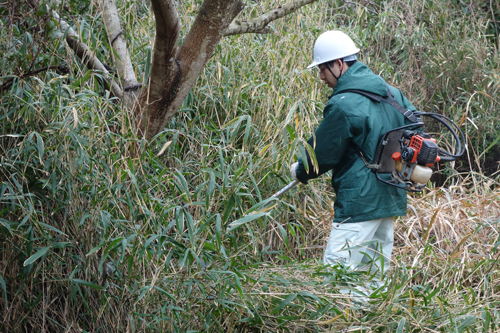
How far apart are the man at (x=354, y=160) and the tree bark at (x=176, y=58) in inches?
26.9

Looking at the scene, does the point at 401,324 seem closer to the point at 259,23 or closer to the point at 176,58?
the point at 176,58

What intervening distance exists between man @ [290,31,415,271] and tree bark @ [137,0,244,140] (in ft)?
2.24

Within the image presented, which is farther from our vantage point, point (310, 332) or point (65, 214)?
point (65, 214)

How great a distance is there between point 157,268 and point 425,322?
119 centimetres

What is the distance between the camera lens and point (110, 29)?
2932 millimetres

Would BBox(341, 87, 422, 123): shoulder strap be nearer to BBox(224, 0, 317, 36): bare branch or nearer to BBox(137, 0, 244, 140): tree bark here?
BBox(137, 0, 244, 140): tree bark

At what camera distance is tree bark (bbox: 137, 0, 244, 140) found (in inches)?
101

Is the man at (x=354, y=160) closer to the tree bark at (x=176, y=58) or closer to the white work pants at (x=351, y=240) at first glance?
the white work pants at (x=351, y=240)

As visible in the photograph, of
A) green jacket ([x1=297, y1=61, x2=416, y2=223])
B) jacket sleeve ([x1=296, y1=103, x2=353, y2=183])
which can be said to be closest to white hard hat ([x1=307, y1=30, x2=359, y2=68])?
green jacket ([x1=297, y1=61, x2=416, y2=223])

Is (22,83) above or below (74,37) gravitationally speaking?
below

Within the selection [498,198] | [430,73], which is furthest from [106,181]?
[430,73]

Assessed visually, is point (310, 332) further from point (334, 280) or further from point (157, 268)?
point (157, 268)

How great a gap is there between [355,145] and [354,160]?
0.27 feet

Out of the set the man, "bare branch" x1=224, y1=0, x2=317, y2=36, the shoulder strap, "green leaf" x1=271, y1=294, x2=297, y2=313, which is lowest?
"green leaf" x1=271, y1=294, x2=297, y2=313
